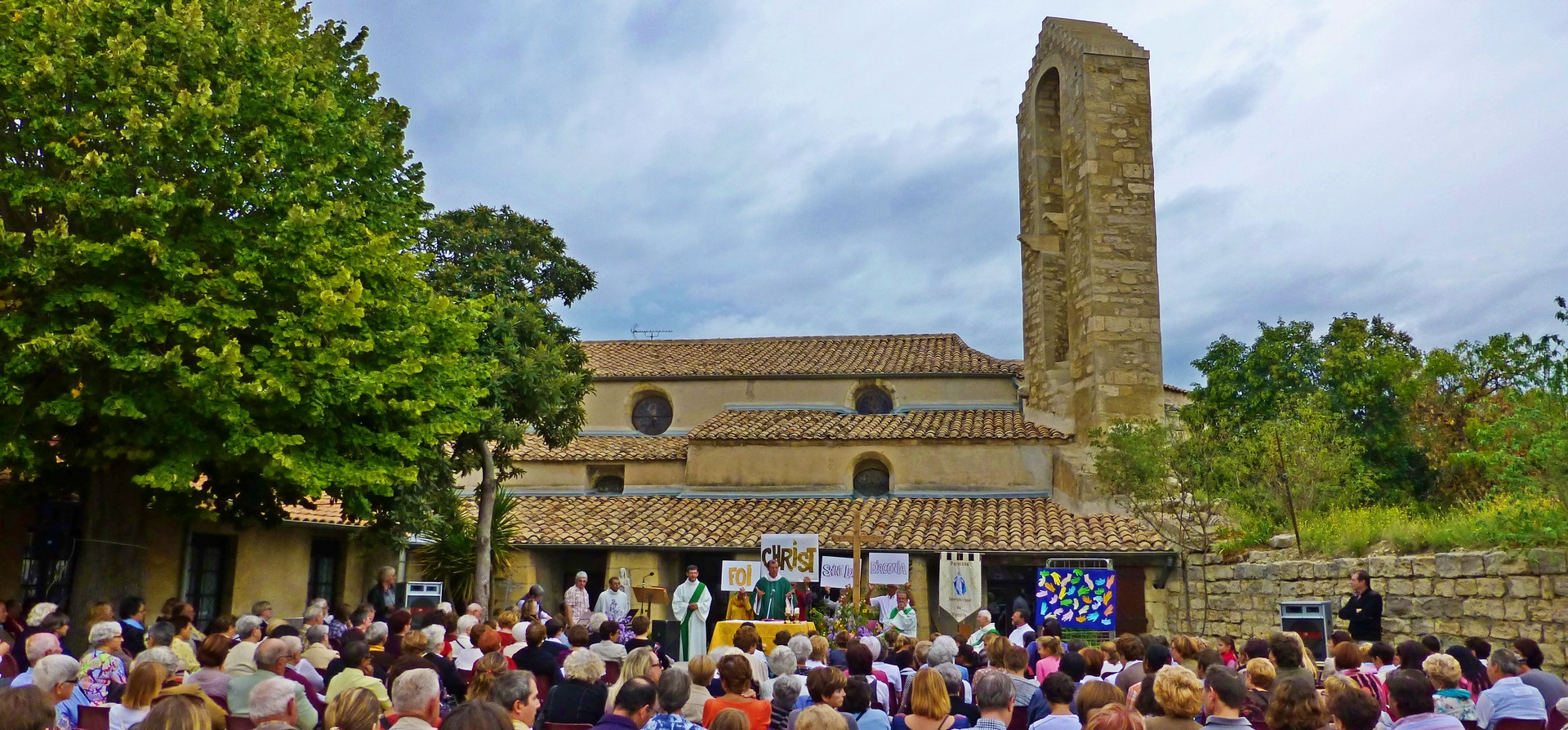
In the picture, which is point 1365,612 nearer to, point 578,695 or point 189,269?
point 578,695

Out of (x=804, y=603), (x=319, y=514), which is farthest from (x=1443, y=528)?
(x=319, y=514)

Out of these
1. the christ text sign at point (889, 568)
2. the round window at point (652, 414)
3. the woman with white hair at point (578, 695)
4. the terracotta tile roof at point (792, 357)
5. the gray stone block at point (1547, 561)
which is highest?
the terracotta tile roof at point (792, 357)

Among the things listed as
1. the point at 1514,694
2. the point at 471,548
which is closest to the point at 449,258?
the point at 471,548

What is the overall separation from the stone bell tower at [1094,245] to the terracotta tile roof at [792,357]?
2.47 metres

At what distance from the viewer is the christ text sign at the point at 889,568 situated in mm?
19562

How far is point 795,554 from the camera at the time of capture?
1869 centimetres

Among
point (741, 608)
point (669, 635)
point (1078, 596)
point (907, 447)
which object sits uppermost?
point (907, 447)

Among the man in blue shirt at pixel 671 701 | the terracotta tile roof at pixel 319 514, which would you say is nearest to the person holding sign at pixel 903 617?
the terracotta tile roof at pixel 319 514

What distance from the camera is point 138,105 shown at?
1170 cm

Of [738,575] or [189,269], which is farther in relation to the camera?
[738,575]

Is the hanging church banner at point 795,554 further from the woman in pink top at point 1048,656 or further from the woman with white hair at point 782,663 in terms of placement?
the woman with white hair at point 782,663

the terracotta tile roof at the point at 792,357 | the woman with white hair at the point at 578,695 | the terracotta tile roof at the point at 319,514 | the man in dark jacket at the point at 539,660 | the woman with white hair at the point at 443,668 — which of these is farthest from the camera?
the terracotta tile roof at the point at 792,357

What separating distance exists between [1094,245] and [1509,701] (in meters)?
17.9

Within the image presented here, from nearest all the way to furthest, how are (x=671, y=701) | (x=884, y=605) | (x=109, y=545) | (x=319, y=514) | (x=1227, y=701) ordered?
(x=1227, y=701)
(x=671, y=701)
(x=109, y=545)
(x=884, y=605)
(x=319, y=514)
